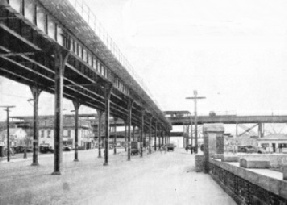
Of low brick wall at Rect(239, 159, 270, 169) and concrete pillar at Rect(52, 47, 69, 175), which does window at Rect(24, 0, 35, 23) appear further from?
low brick wall at Rect(239, 159, 270, 169)

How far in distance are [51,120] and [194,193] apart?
4014 inches

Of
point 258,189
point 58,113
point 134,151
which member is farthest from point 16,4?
point 134,151

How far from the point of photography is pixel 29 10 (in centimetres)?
1908

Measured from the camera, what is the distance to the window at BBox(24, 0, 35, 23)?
18.7 meters

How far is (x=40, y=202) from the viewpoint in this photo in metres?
13.4

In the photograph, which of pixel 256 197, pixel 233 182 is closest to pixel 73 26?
pixel 233 182

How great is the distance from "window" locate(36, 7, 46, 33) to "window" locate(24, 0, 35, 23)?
0.62m

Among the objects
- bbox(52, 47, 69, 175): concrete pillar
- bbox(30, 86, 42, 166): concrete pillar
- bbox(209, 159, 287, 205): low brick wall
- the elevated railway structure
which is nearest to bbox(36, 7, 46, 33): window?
the elevated railway structure

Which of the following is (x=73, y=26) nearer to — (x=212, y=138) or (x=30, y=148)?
(x=212, y=138)

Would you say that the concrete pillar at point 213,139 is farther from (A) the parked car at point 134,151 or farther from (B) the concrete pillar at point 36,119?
(A) the parked car at point 134,151

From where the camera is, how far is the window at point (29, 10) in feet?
61.4

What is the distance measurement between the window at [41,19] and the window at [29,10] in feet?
2.03

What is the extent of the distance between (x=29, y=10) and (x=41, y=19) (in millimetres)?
1519

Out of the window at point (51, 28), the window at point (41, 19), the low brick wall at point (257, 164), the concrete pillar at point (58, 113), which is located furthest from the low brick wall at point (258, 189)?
the concrete pillar at point (58, 113)
